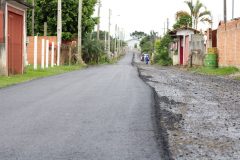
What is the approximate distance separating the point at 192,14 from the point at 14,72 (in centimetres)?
4926

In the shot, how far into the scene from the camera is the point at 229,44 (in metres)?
37.8

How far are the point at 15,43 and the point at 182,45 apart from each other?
1347 inches

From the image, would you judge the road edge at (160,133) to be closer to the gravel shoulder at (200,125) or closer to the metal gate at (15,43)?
the gravel shoulder at (200,125)

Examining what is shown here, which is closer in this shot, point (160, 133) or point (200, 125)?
point (160, 133)

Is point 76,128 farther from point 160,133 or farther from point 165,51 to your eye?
point 165,51

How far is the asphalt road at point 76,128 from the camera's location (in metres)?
7.44

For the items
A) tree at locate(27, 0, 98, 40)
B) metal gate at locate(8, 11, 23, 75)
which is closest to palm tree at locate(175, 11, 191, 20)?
tree at locate(27, 0, 98, 40)

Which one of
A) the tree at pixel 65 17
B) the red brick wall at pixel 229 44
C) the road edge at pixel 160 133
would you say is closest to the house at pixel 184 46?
the red brick wall at pixel 229 44

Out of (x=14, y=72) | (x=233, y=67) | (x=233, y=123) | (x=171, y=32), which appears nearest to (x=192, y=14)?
(x=171, y=32)

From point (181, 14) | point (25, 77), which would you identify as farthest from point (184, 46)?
point (25, 77)

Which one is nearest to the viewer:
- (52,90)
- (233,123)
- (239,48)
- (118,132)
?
(118,132)

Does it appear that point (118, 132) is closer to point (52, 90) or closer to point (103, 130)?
point (103, 130)

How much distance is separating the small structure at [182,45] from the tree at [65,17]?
1023 centimetres

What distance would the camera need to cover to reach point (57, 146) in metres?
7.88
